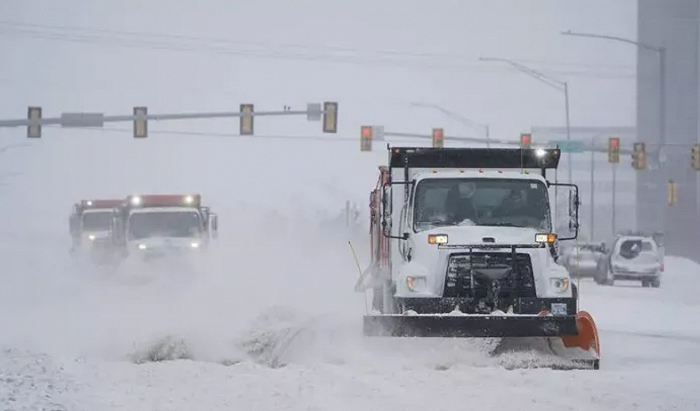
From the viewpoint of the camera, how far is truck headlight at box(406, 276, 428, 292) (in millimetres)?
17172

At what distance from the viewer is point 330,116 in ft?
152

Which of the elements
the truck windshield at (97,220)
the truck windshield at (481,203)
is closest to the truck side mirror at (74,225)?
the truck windshield at (97,220)

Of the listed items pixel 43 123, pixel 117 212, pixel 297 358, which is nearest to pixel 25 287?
pixel 117 212

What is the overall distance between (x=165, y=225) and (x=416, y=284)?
2141 cm

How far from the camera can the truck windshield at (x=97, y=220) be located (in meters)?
48.2

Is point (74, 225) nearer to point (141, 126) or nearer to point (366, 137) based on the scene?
point (141, 126)

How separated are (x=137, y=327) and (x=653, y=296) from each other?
19563 millimetres

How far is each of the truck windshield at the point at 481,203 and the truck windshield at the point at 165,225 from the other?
2036 cm

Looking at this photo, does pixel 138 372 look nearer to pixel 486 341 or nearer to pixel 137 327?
pixel 486 341

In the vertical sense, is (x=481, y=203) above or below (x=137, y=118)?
below

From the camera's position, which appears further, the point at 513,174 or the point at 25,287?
the point at 25,287

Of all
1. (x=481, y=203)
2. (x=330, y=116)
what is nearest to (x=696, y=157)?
(x=330, y=116)

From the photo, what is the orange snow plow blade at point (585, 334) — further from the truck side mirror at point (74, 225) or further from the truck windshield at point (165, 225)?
the truck side mirror at point (74, 225)

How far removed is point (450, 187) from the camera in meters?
17.9
